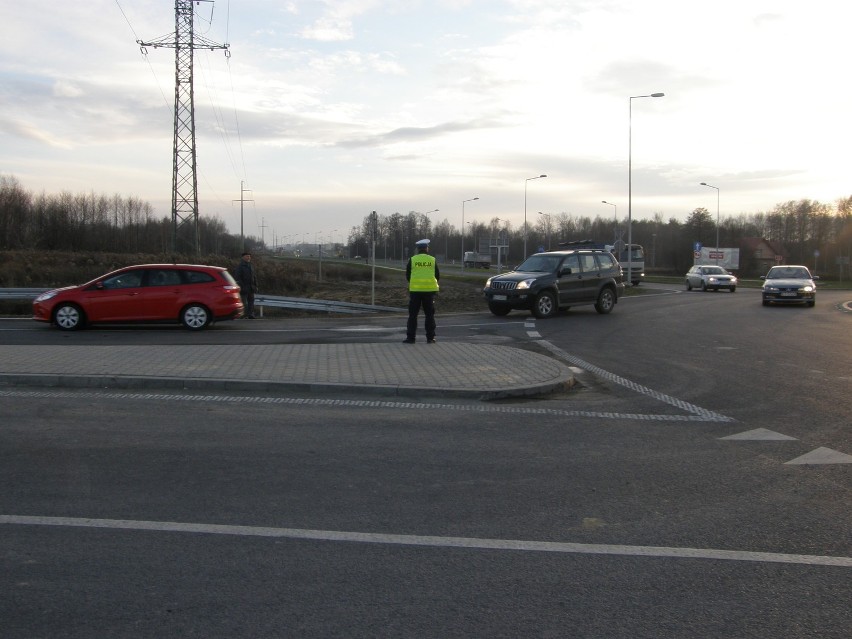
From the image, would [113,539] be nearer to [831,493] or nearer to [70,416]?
[70,416]

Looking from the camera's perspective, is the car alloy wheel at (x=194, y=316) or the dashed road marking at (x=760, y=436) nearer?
the dashed road marking at (x=760, y=436)

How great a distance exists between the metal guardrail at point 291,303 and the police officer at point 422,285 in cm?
1034

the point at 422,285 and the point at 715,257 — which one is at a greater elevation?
the point at 715,257

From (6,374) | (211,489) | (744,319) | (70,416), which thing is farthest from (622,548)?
(744,319)

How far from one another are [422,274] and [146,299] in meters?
7.42

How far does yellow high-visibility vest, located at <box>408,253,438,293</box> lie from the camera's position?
13469 millimetres

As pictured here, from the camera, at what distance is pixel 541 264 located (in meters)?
22.0

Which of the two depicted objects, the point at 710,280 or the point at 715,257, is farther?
the point at 715,257

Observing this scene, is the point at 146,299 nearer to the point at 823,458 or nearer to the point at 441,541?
the point at 441,541

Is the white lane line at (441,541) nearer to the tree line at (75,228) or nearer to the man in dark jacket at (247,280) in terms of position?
the man in dark jacket at (247,280)

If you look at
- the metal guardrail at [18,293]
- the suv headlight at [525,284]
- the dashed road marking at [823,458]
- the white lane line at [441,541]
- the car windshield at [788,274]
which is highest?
the car windshield at [788,274]

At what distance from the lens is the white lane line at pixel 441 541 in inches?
169

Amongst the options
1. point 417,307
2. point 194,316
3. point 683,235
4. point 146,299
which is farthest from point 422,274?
point 683,235

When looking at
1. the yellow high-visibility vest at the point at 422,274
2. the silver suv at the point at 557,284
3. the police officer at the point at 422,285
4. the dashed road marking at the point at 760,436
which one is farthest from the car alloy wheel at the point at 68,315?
the dashed road marking at the point at 760,436
